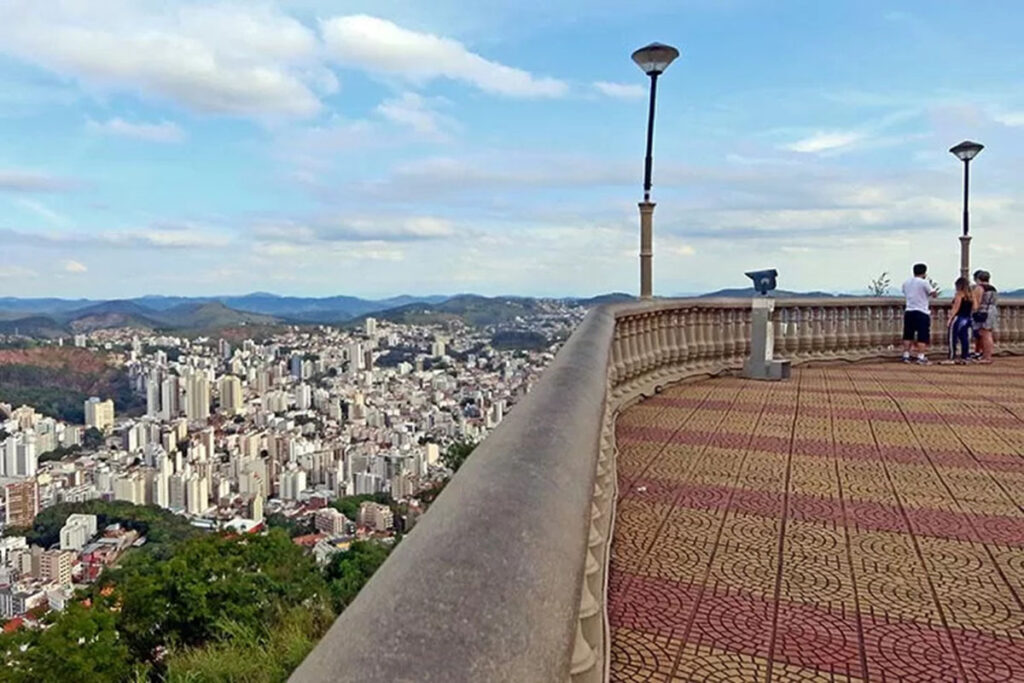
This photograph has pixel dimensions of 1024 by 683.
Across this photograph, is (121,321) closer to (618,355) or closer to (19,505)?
(19,505)

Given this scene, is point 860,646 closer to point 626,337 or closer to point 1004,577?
point 1004,577

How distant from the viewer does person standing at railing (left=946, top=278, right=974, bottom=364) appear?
1312cm

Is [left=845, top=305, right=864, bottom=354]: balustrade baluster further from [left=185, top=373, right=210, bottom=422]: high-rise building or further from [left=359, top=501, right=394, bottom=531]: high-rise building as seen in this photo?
[left=185, top=373, right=210, bottom=422]: high-rise building

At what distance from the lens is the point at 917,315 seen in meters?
13.1

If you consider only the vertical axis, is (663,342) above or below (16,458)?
above

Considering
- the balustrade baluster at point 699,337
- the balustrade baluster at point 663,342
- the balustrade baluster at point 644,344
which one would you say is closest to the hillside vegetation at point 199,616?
the balustrade baluster at point 644,344

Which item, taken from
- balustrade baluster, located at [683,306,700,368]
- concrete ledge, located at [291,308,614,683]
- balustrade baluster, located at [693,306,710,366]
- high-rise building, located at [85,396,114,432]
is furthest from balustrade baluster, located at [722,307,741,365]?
high-rise building, located at [85,396,114,432]

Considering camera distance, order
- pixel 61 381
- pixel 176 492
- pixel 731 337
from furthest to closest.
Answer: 1. pixel 61 381
2. pixel 176 492
3. pixel 731 337

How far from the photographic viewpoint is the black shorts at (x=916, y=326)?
1314 cm

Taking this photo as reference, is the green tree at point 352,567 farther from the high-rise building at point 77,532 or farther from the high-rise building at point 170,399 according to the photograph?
the high-rise building at point 170,399

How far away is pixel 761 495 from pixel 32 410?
235 ft

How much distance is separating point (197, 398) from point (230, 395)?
293 cm

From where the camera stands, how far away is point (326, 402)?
69375 mm

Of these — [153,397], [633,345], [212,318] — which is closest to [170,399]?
[153,397]
